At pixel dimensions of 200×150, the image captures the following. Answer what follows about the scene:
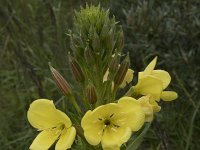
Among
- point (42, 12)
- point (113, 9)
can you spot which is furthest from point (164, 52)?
point (42, 12)

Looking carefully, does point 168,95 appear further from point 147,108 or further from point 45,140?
point 45,140

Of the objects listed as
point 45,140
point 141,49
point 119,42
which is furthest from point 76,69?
point 141,49

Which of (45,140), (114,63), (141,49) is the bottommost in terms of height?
(141,49)

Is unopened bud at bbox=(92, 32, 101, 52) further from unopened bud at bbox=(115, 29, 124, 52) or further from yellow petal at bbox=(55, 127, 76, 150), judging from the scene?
yellow petal at bbox=(55, 127, 76, 150)

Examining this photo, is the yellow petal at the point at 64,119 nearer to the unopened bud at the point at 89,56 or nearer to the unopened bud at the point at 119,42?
the unopened bud at the point at 89,56

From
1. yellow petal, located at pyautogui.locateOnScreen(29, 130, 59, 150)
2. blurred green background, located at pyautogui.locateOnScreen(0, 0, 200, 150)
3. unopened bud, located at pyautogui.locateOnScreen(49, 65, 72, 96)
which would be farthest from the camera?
blurred green background, located at pyautogui.locateOnScreen(0, 0, 200, 150)

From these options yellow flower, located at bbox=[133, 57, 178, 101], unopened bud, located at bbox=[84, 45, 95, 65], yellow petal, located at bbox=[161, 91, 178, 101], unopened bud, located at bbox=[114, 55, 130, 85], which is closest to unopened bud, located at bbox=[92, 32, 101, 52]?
unopened bud, located at bbox=[84, 45, 95, 65]
